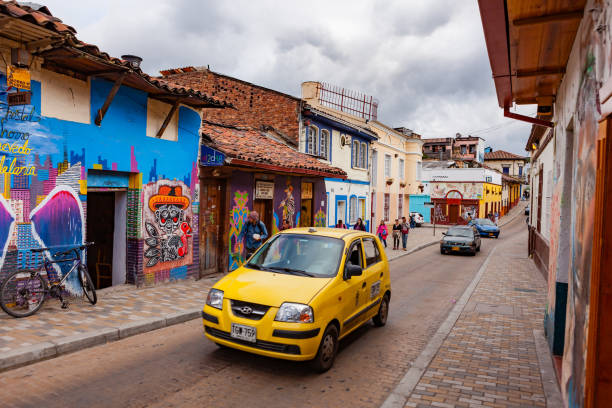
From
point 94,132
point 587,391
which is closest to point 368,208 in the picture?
point 94,132

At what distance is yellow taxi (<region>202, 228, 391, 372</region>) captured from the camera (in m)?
5.31

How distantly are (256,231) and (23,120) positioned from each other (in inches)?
215

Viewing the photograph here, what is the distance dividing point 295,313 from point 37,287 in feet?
16.5

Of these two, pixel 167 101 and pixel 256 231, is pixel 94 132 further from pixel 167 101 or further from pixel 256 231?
pixel 256 231

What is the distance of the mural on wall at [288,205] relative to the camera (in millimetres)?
16203

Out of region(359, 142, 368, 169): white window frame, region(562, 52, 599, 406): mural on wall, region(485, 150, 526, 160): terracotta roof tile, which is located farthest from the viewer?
region(485, 150, 526, 160): terracotta roof tile

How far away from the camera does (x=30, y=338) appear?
6.06 m

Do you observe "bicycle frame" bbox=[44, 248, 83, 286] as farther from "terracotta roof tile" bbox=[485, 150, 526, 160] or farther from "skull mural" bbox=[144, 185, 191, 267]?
"terracotta roof tile" bbox=[485, 150, 526, 160]

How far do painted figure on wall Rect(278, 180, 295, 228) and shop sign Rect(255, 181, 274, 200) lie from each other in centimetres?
99

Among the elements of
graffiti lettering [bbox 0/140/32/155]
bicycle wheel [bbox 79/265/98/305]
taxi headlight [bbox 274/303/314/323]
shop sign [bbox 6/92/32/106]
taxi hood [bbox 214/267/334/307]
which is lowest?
bicycle wheel [bbox 79/265/98/305]

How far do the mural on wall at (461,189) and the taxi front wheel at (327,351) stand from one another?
4384 cm

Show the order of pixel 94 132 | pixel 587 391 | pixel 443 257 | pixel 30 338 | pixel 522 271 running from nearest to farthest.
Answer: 1. pixel 587 391
2. pixel 30 338
3. pixel 94 132
4. pixel 522 271
5. pixel 443 257

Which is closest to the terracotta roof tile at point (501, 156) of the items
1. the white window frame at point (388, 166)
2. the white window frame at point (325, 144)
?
the white window frame at point (388, 166)

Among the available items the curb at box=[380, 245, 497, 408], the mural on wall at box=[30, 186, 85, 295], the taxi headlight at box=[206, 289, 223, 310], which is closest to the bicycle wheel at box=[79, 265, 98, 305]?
the mural on wall at box=[30, 186, 85, 295]
